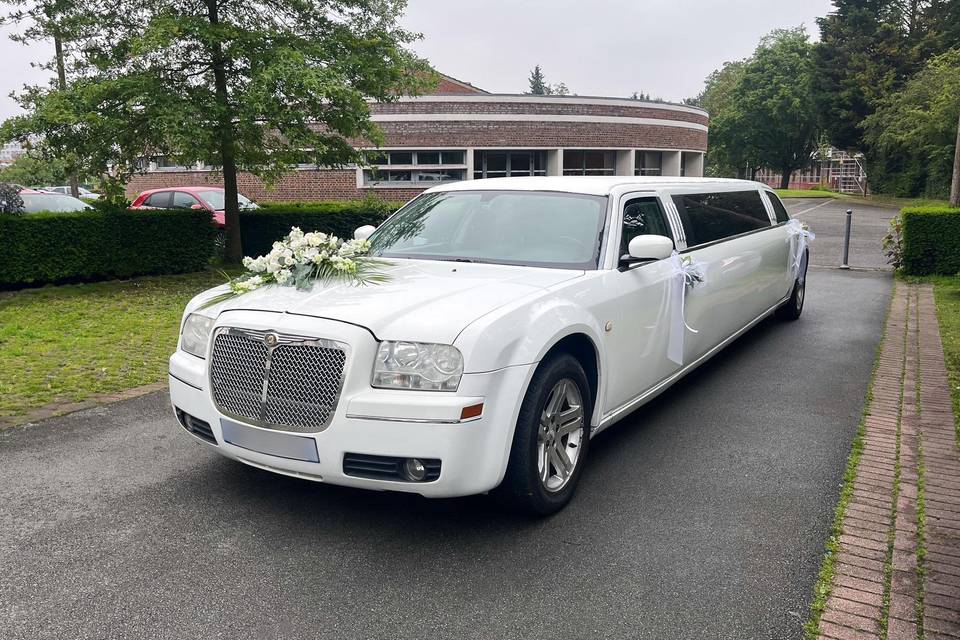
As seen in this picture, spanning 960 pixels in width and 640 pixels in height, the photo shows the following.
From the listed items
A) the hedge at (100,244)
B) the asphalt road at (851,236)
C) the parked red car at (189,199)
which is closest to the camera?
the hedge at (100,244)

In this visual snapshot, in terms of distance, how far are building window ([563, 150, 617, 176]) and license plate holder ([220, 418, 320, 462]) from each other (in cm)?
3700

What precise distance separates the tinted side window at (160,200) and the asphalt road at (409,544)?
14.0 metres

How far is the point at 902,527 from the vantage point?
3.83 m

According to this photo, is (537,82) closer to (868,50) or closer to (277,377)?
(868,50)

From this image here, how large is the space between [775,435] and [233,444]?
3.56m

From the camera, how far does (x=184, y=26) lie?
11.7 metres

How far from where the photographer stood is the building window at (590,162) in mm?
39938

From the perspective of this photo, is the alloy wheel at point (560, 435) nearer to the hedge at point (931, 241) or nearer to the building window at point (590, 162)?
the hedge at point (931, 241)

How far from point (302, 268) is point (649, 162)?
41.3 m

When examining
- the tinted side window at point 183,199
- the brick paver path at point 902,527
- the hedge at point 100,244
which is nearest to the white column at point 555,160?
the tinted side window at point 183,199

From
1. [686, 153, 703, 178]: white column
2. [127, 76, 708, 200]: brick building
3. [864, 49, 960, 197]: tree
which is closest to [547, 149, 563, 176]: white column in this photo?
[127, 76, 708, 200]: brick building

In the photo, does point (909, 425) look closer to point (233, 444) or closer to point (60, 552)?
point (233, 444)

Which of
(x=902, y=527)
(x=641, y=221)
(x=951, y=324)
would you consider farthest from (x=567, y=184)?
(x=951, y=324)

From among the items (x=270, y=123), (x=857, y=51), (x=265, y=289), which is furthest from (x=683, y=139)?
(x=265, y=289)
